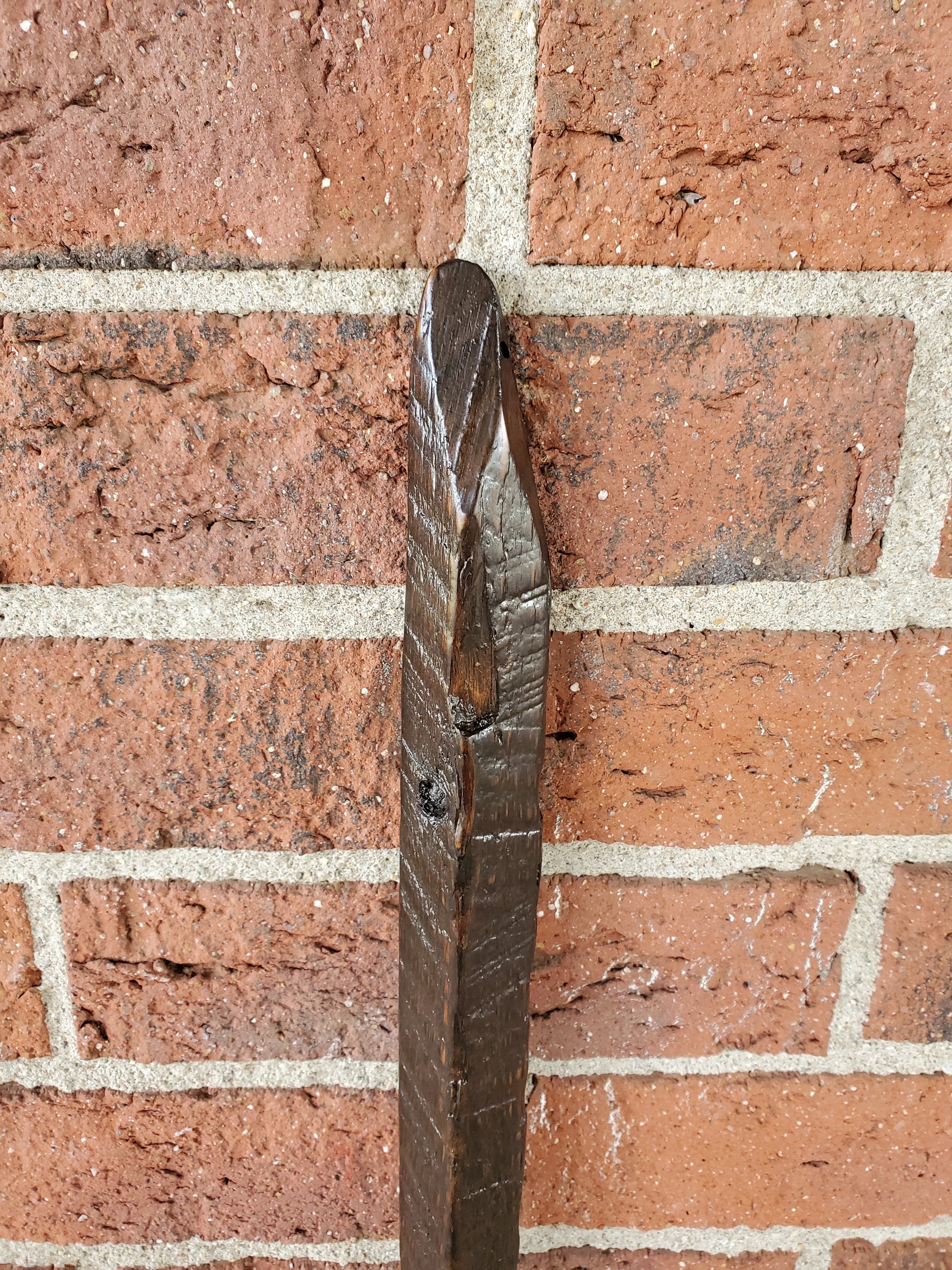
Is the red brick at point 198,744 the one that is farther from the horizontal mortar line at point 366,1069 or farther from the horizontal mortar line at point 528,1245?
the horizontal mortar line at point 528,1245

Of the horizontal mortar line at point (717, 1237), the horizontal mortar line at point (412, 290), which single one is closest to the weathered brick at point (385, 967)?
the horizontal mortar line at point (717, 1237)

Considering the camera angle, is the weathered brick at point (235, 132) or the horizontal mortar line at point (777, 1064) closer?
the weathered brick at point (235, 132)

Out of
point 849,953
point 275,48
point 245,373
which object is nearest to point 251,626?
point 245,373

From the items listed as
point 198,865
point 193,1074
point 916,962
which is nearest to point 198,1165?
point 193,1074

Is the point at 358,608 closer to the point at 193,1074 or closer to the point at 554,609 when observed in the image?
the point at 554,609

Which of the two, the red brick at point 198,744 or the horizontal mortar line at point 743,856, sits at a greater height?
the red brick at point 198,744

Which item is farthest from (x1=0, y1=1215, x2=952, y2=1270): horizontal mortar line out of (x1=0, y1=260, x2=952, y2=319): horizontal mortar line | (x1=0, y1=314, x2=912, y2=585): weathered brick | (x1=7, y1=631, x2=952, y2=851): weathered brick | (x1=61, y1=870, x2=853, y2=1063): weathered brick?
(x1=0, y1=260, x2=952, y2=319): horizontal mortar line
